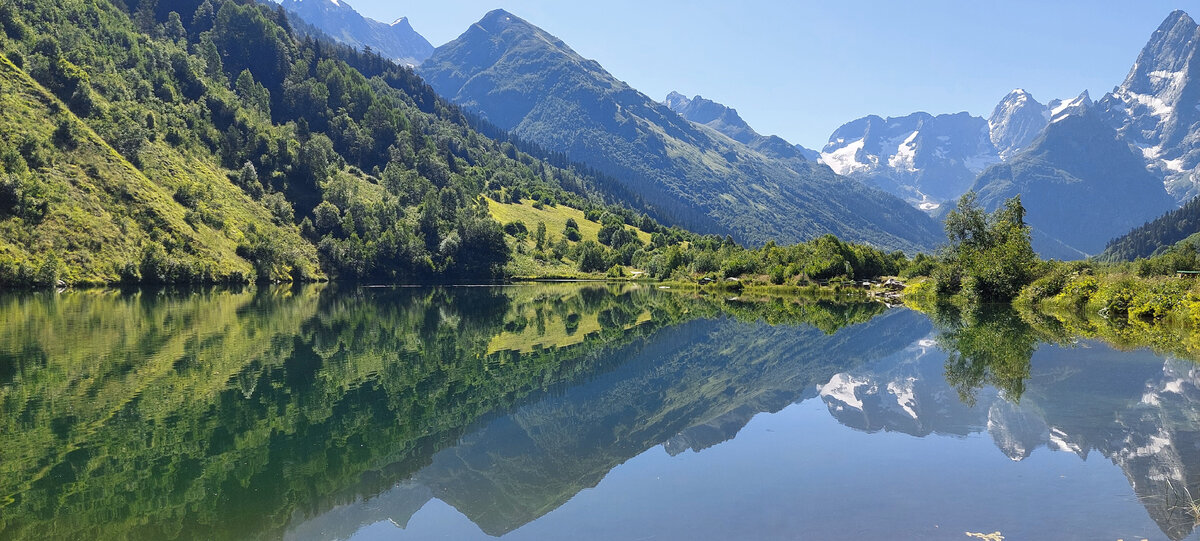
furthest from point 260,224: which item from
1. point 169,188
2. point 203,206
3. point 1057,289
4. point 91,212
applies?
point 1057,289

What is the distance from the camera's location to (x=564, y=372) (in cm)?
3519

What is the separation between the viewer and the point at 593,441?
21859 mm

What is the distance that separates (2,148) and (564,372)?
113827 millimetres

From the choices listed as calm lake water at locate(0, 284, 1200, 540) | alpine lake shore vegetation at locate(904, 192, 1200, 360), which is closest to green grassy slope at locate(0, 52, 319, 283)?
calm lake water at locate(0, 284, 1200, 540)

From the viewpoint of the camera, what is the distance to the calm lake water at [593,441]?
14602 mm

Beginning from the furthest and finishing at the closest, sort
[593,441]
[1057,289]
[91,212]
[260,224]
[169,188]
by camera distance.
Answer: [260,224]
[169,188]
[91,212]
[1057,289]
[593,441]

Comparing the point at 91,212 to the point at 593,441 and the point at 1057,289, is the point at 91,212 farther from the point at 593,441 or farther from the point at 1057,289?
the point at 1057,289

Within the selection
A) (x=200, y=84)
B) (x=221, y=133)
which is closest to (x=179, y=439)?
(x=221, y=133)

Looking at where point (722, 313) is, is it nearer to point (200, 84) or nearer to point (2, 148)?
point (2, 148)

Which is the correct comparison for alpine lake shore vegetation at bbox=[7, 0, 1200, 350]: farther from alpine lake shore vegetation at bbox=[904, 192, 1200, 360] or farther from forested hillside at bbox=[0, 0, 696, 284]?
forested hillside at bbox=[0, 0, 696, 284]

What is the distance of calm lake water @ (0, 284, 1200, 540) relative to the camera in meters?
14.6

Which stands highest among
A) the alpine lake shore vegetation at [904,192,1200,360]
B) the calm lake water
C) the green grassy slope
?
the alpine lake shore vegetation at [904,192,1200,360]

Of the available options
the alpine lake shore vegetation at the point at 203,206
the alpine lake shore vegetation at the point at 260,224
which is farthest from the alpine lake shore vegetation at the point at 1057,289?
the alpine lake shore vegetation at the point at 203,206

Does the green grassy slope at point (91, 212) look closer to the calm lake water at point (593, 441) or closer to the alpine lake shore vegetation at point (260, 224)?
the alpine lake shore vegetation at point (260, 224)
